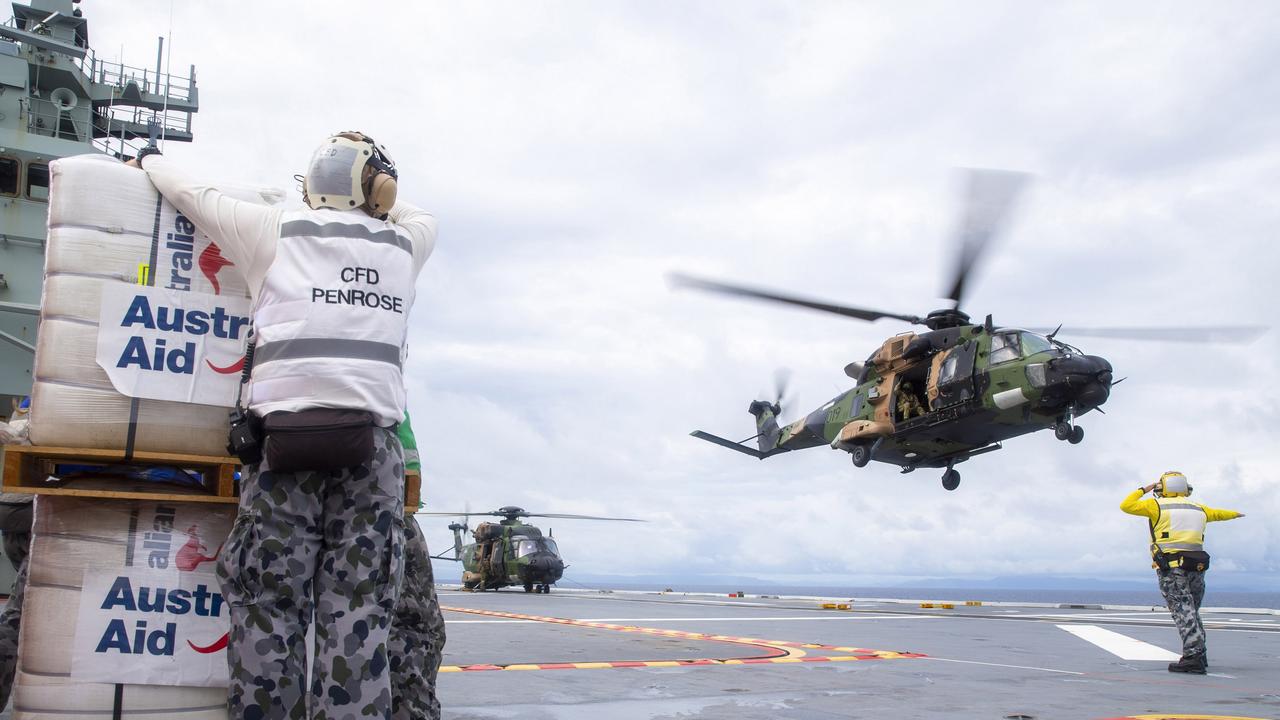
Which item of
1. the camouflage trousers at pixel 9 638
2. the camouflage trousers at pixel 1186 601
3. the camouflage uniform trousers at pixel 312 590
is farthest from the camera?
the camouflage trousers at pixel 1186 601

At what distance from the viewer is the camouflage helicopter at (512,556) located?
28.9 m

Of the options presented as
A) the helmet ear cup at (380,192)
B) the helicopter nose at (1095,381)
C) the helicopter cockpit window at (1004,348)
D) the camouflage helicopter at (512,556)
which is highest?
the helicopter cockpit window at (1004,348)

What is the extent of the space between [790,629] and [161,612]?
9686 millimetres

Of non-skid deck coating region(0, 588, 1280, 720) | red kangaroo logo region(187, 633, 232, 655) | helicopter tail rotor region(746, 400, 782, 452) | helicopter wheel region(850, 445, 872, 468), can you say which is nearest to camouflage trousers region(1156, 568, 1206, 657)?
non-skid deck coating region(0, 588, 1280, 720)

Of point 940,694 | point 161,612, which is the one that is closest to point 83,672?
point 161,612

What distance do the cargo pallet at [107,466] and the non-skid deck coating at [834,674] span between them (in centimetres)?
185

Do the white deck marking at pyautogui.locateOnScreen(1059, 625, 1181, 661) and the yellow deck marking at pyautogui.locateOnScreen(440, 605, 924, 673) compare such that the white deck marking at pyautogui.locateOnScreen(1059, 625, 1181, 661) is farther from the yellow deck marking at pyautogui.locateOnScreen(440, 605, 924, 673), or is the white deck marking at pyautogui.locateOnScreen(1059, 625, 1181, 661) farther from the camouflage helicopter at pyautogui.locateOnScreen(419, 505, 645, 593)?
the camouflage helicopter at pyautogui.locateOnScreen(419, 505, 645, 593)

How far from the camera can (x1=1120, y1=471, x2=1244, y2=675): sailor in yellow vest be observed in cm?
817

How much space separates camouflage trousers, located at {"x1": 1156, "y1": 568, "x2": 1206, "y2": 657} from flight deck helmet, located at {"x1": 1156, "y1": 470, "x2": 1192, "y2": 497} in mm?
723

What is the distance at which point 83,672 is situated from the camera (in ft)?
9.45

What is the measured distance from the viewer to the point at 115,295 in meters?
3.05

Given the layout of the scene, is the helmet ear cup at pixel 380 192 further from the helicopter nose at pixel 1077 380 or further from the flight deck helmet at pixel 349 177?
the helicopter nose at pixel 1077 380

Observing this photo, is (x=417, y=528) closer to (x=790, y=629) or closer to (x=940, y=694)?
(x=940, y=694)

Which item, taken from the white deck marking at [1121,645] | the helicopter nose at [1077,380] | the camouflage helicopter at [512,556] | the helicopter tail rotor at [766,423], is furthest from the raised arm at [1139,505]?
the camouflage helicopter at [512,556]
